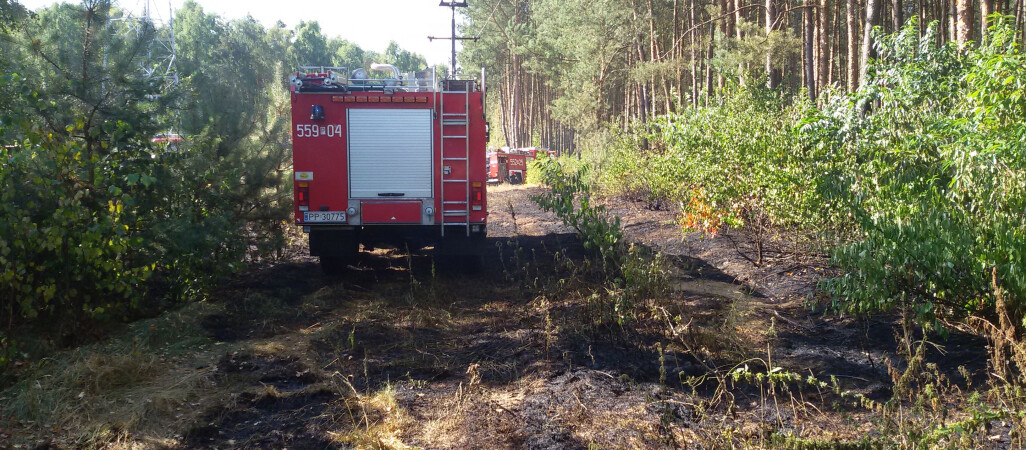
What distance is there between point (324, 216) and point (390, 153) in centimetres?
→ 123

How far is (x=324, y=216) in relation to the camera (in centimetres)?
1019

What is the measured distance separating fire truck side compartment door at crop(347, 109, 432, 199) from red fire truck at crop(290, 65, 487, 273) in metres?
0.01

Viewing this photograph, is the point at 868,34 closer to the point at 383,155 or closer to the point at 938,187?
the point at 938,187

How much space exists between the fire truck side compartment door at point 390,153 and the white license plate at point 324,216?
0.32 metres

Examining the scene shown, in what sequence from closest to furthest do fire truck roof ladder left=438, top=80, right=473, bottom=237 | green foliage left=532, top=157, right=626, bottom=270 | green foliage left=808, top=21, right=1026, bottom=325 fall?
1. green foliage left=808, top=21, right=1026, bottom=325
2. green foliage left=532, top=157, right=626, bottom=270
3. fire truck roof ladder left=438, top=80, right=473, bottom=237

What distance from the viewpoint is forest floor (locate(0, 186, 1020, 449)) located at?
4.66 m

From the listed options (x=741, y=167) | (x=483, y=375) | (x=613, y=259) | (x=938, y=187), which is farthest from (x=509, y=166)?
(x=483, y=375)

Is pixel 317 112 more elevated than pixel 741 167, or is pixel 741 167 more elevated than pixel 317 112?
pixel 317 112

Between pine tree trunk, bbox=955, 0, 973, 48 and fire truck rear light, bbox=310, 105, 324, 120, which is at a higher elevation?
pine tree trunk, bbox=955, 0, 973, 48

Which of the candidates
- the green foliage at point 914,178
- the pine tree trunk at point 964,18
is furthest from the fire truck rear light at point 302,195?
the pine tree trunk at point 964,18

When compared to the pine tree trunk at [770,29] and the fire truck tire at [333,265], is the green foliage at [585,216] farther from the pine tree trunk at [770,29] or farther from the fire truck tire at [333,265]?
the pine tree trunk at [770,29]

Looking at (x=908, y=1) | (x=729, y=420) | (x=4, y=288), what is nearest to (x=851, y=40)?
(x=908, y=1)

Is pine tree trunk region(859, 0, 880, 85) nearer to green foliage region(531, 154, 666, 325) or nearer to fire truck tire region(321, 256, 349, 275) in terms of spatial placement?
green foliage region(531, 154, 666, 325)

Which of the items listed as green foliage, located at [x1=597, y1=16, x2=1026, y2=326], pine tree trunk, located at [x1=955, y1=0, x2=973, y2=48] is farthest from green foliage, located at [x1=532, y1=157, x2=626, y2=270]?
pine tree trunk, located at [x1=955, y1=0, x2=973, y2=48]
